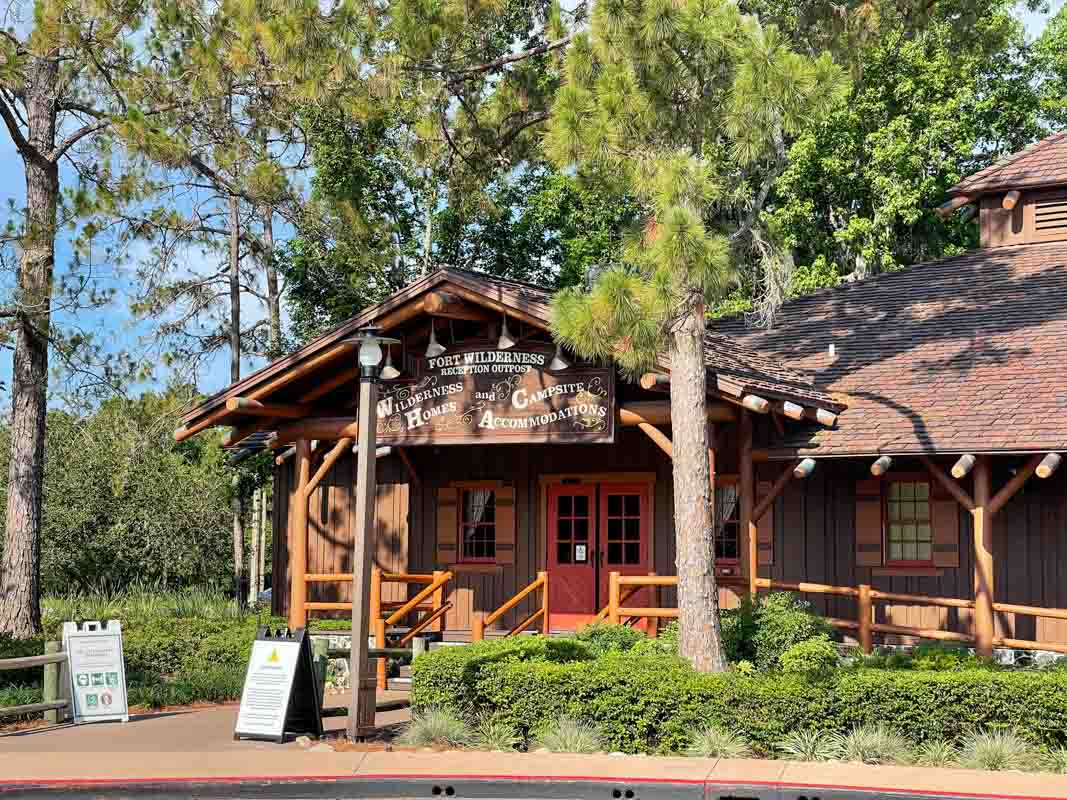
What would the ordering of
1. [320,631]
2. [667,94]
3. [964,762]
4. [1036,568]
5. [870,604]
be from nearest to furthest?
[964,762] → [667,94] → [870,604] → [1036,568] → [320,631]

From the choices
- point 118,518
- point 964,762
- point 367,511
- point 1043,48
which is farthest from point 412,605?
point 1043,48

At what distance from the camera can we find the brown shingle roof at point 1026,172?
2252cm

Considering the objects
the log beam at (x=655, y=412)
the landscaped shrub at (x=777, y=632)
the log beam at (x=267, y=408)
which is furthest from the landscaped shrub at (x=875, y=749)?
the log beam at (x=267, y=408)

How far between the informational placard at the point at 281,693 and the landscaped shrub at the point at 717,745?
355 cm

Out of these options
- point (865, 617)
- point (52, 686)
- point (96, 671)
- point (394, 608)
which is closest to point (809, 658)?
point (865, 617)

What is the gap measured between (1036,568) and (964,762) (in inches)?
257

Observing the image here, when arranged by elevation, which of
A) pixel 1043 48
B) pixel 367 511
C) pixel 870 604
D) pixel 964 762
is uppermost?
pixel 1043 48

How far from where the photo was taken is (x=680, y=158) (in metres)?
12.8

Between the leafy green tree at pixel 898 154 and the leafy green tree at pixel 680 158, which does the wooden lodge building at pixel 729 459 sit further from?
the leafy green tree at pixel 898 154

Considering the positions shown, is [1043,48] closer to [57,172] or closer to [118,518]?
[57,172]

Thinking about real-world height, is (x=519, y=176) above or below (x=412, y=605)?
above

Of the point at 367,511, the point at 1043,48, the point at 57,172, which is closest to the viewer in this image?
the point at 367,511

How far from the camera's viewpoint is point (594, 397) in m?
16.3

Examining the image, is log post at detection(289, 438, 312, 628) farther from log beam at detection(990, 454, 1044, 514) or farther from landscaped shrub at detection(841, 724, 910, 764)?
log beam at detection(990, 454, 1044, 514)
